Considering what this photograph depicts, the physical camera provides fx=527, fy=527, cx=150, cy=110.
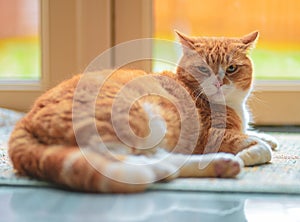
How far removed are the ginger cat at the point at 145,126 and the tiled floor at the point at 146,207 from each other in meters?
0.03

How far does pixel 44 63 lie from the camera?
208 cm

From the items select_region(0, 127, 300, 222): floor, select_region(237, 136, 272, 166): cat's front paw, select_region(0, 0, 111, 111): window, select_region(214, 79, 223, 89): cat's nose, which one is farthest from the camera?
select_region(0, 0, 111, 111): window

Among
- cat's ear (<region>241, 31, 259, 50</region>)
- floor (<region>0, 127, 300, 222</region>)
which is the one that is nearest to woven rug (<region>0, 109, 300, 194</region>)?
floor (<region>0, 127, 300, 222</region>)

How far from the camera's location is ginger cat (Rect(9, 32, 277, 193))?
1091 millimetres

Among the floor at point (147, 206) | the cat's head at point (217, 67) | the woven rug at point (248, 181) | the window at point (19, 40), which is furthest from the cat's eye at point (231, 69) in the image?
the window at point (19, 40)

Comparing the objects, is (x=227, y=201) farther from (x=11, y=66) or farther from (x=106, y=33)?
(x=11, y=66)

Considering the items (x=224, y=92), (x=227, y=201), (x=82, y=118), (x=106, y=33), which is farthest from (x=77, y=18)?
(x=227, y=201)

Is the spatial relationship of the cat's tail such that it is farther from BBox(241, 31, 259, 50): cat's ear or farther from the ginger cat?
BBox(241, 31, 259, 50): cat's ear

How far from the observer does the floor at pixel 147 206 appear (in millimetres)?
1013

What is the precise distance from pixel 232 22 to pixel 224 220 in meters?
1.21

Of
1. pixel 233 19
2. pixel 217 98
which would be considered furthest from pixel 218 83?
pixel 233 19

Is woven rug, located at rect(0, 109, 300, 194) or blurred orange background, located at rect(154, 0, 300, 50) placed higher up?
blurred orange background, located at rect(154, 0, 300, 50)

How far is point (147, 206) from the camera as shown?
106 centimetres

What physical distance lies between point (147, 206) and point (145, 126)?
0.21 m
